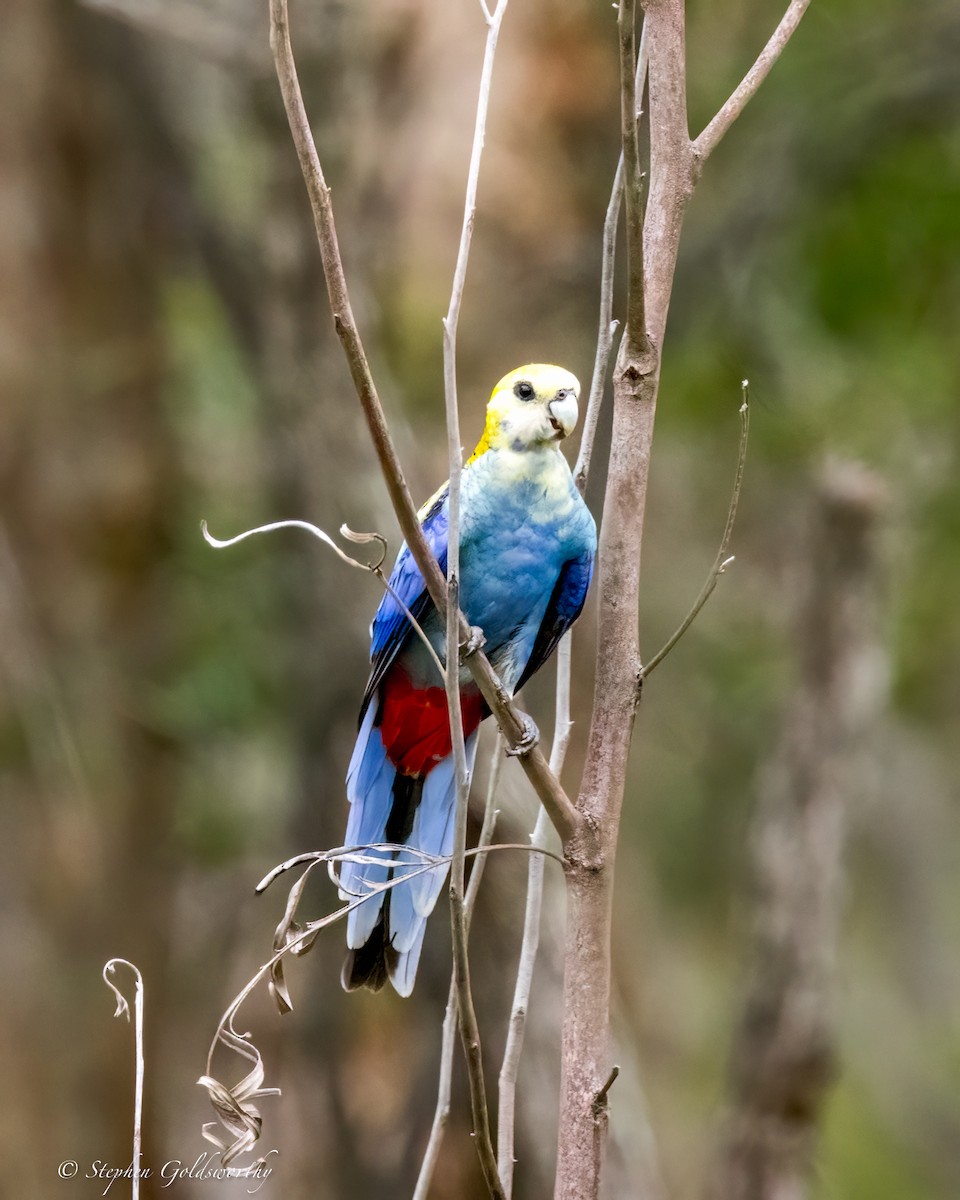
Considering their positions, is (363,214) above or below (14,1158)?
above

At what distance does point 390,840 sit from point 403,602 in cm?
59

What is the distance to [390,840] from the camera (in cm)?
323

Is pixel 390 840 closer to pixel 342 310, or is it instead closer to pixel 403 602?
pixel 403 602

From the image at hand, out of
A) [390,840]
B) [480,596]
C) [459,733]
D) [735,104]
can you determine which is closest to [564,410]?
[480,596]

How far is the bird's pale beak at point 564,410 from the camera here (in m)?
3.08

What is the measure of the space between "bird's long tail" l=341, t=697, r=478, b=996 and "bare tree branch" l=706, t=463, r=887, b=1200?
2.17 meters

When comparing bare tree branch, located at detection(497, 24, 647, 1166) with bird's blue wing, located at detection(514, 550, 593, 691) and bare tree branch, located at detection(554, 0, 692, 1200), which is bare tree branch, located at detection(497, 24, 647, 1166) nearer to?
bare tree branch, located at detection(554, 0, 692, 1200)

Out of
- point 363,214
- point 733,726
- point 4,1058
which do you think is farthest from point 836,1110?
point 363,214

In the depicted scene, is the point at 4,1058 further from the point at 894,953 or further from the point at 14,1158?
the point at 894,953

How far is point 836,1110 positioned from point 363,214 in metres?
5.80

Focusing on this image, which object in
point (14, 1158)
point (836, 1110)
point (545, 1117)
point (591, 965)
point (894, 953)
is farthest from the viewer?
point (894, 953)

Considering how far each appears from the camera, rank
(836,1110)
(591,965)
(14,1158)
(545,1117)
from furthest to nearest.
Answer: (836,1110) < (14,1158) < (545,1117) < (591,965)

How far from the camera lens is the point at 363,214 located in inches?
233

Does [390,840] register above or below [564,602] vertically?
below
